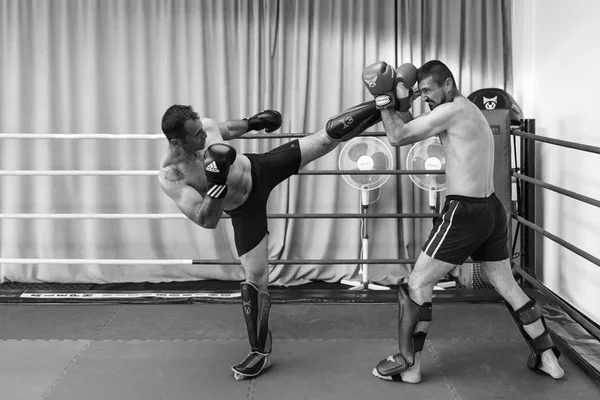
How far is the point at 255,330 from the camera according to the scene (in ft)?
10.7

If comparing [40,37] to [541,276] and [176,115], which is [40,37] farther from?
[541,276]

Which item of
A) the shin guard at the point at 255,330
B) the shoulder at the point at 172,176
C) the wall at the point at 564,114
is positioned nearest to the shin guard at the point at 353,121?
the shoulder at the point at 172,176

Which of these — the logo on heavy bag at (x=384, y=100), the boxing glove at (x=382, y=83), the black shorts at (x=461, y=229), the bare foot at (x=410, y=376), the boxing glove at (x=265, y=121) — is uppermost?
the boxing glove at (x=382, y=83)

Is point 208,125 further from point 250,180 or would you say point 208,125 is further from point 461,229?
point 461,229

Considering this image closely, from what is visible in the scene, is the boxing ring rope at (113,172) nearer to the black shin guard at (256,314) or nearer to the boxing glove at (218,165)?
the black shin guard at (256,314)

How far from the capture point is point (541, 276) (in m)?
4.67

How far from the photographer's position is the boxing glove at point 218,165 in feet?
9.00

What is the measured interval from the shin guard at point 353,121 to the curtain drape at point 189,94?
5.93 feet

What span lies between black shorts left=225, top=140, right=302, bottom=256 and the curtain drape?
1.72 metres

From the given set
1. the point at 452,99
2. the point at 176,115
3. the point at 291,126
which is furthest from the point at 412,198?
the point at 176,115

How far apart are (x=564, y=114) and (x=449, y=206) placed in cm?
151

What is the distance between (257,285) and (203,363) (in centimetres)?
47

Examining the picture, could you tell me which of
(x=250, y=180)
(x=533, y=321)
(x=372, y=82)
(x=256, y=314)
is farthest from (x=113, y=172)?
(x=533, y=321)

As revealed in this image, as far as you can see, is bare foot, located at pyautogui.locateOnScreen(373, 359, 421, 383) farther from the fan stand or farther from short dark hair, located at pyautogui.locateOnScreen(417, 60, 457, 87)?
the fan stand
